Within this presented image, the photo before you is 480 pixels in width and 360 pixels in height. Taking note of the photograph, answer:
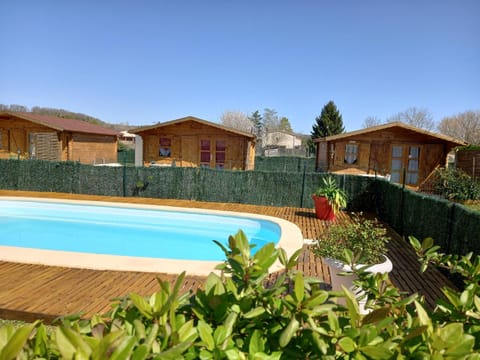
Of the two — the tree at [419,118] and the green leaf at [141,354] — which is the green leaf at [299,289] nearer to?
the green leaf at [141,354]

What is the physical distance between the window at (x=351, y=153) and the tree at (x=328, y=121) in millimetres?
27834

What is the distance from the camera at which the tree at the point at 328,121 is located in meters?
45.1

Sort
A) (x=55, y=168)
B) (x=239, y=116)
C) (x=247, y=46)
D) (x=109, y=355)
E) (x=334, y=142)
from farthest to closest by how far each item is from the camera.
Result: (x=239, y=116), (x=247, y=46), (x=334, y=142), (x=55, y=168), (x=109, y=355)

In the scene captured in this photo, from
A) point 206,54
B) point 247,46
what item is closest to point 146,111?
point 206,54

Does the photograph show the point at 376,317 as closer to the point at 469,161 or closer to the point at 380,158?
the point at 469,161

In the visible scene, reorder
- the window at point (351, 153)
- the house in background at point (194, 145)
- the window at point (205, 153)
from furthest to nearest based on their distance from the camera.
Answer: the window at point (205, 153), the house in background at point (194, 145), the window at point (351, 153)

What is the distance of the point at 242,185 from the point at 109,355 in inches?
461

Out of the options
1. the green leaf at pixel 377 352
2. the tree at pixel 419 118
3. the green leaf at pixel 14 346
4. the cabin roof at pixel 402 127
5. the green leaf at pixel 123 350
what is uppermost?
the tree at pixel 419 118

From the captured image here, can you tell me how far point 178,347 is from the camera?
2.58 ft

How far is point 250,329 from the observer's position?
105cm

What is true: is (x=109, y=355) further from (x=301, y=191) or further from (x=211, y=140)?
(x=211, y=140)

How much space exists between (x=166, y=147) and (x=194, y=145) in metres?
1.78

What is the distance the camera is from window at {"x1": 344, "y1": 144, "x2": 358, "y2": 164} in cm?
1816

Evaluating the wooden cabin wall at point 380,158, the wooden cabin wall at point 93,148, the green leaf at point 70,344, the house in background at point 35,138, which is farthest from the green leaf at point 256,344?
the wooden cabin wall at point 93,148
